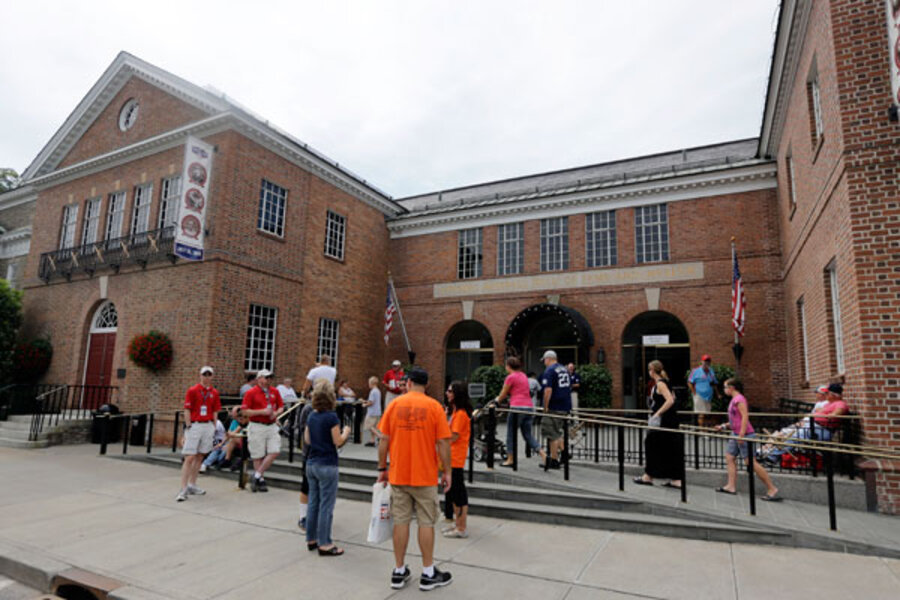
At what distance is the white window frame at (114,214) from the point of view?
54.8 ft

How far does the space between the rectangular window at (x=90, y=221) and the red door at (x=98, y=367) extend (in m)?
3.44

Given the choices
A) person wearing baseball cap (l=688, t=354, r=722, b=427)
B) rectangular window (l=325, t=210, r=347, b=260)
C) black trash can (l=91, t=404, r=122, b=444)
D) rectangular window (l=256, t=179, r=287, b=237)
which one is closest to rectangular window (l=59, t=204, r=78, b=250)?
black trash can (l=91, t=404, r=122, b=444)

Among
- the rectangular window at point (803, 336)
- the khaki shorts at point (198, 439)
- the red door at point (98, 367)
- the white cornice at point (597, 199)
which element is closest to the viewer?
the khaki shorts at point (198, 439)

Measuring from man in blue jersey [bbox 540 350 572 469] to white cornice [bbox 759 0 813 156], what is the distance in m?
7.81

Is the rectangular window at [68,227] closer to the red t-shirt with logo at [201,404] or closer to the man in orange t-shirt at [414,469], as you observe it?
the red t-shirt with logo at [201,404]

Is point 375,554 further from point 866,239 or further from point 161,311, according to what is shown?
point 161,311

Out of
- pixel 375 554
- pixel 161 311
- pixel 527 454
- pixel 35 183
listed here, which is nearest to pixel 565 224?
pixel 527 454

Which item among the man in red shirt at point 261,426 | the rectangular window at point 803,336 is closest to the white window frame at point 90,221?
the man in red shirt at point 261,426

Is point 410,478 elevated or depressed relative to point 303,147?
depressed

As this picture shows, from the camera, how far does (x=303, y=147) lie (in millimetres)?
16359

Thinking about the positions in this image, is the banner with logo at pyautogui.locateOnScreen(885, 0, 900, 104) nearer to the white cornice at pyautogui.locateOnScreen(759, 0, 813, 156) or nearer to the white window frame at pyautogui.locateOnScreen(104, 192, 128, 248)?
the white cornice at pyautogui.locateOnScreen(759, 0, 813, 156)

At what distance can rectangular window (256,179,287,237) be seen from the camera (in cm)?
1536

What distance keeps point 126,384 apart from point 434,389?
960cm

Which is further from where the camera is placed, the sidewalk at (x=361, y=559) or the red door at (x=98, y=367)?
the red door at (x=98, y=367)
